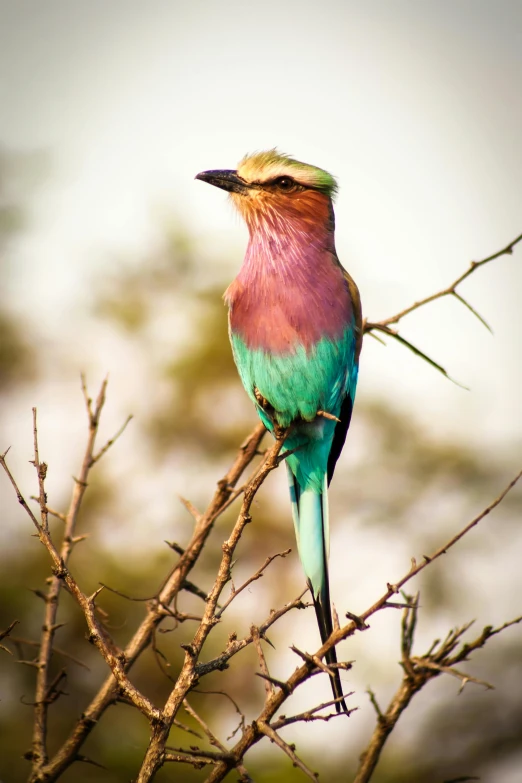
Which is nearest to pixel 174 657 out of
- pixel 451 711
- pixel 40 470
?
pixel 451 711

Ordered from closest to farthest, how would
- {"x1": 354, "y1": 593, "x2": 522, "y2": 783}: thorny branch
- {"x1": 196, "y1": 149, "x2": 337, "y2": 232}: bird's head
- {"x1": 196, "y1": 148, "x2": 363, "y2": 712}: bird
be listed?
{"x1": 354, "y1": 593, "x2": 522, "y2": 783}: thorny branch → {"x1": 196, "y1": 148, "x2": 363, "y2": 712}: bird → {"x1": 196, "y1": 149, "x2": 337, "y2": 232}: bird's head

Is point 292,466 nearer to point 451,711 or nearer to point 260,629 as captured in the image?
point 260,629

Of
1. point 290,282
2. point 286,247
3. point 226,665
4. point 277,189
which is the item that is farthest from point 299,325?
point 226,665

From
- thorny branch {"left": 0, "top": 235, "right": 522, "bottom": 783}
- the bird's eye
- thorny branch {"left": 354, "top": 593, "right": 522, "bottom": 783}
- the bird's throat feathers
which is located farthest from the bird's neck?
thorny branch {"left": 354, "top": 593, "right": 522, "bottom": 783}

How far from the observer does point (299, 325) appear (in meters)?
2.74

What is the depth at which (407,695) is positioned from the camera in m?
1.70

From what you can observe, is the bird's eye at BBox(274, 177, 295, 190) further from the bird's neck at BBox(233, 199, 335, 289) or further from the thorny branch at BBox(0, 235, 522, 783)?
the thorny branch at BBox(0, 235, 522, 783)

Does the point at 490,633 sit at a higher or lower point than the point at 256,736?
higher

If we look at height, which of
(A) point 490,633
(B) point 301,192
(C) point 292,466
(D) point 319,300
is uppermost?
(B) point 301,192

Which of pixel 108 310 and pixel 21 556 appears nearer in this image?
pixel 21 556

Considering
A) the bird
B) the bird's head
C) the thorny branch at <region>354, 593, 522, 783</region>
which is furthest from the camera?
the bird's head

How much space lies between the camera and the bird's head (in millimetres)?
3061

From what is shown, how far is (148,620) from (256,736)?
0.74 metres

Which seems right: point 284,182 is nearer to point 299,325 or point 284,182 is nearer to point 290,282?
point 290,282
